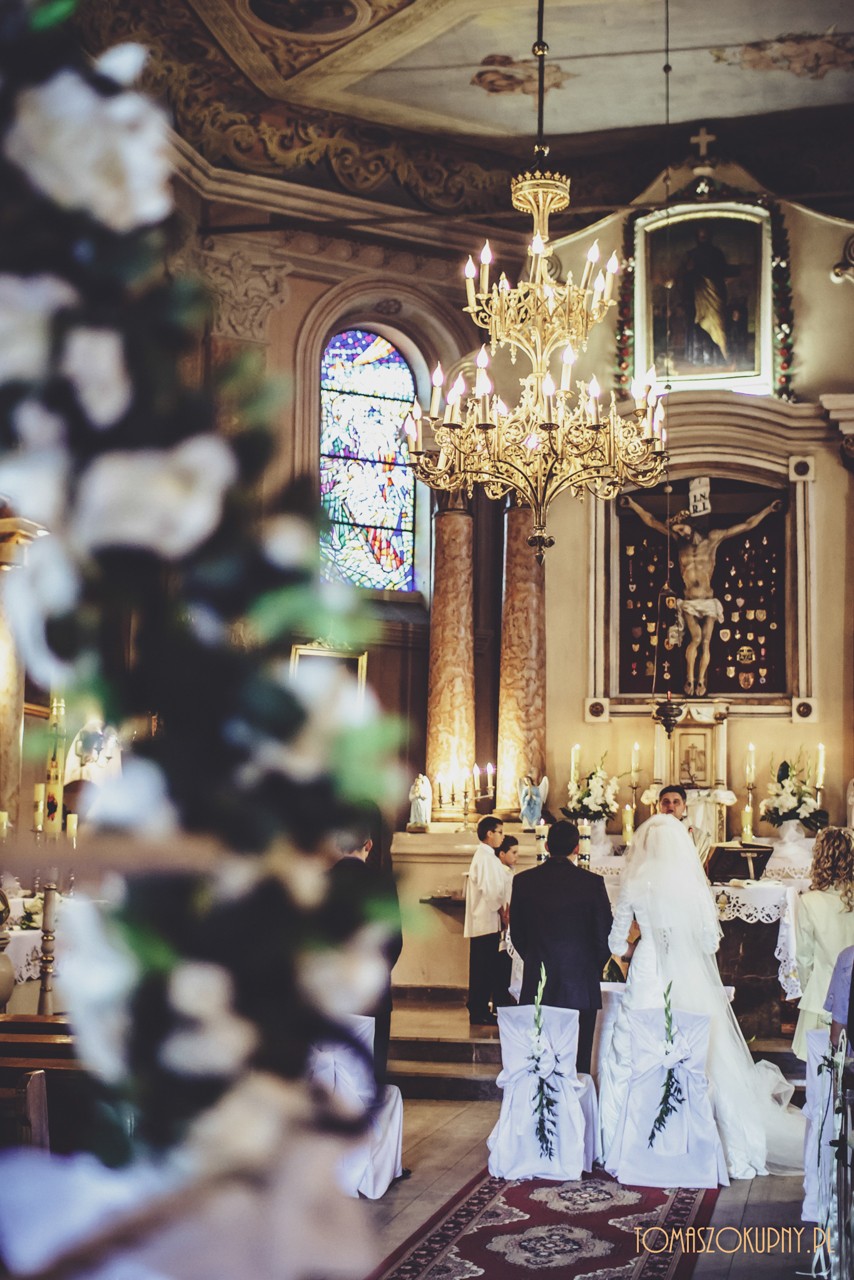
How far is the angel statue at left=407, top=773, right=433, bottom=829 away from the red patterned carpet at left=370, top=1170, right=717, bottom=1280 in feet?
20.9

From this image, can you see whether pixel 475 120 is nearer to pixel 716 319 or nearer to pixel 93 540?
pixel 716 319

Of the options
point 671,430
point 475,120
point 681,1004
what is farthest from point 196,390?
point 475,120

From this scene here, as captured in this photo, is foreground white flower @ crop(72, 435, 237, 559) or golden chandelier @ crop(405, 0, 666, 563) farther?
golden chandelier @ crop(405, 0, 666, 563)

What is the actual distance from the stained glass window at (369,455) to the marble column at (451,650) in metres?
1.13

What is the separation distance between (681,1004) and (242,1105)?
6.52 meters

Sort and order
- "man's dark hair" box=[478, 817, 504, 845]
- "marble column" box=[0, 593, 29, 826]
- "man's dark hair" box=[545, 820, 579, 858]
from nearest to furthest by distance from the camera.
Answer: "man's dark hair" box=[545, 820, 579, 858]
"marble column" box=[0, 593, 29, 826]
"man's dark hair" box=[478, 817, 504, 845]

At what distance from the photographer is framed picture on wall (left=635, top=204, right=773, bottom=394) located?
1394cm

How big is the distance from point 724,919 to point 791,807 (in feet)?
8.92

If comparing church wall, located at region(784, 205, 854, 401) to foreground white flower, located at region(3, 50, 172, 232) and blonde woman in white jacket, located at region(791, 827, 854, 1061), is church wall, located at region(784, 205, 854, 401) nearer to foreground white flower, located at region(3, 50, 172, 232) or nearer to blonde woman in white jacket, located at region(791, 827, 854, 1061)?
blonde woman in white jacket, located at region(791, 827, 854, 1061)

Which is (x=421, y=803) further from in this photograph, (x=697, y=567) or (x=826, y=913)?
(x=826, y=913)

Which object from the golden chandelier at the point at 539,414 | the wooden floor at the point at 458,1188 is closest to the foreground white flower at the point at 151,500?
the wooden floor at the point at 458,1188

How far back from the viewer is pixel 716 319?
1401cm

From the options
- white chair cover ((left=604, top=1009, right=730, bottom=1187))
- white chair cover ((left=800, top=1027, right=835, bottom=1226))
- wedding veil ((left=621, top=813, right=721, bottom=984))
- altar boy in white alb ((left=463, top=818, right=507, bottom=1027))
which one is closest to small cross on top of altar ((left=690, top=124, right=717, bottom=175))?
altar boy in white alb ((left=463, top=818, right=507, bottom=1027))

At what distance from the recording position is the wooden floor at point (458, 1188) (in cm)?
539
